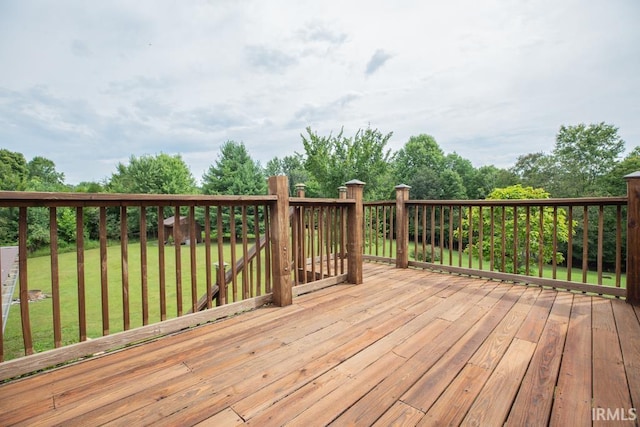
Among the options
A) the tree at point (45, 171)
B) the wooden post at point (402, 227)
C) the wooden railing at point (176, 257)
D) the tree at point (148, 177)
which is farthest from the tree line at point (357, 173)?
the wooden railing at point (176, 257)

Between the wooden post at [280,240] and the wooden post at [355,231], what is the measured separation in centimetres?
97

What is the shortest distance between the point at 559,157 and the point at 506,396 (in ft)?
84.9

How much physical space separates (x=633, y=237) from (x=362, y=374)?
9.06 ft

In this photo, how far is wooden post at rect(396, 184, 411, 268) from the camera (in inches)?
153

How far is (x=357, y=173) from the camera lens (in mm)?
17000

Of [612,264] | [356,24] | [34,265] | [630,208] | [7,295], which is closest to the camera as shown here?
[630,208]

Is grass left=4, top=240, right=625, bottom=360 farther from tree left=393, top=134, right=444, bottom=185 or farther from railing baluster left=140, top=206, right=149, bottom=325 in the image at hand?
tree left=393, top=134, right=444, bottom=185

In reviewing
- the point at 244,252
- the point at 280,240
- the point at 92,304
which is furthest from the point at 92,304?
the point at 280,240

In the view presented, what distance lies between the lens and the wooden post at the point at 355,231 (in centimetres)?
308

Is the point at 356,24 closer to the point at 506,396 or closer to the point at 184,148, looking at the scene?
the point at 506,396

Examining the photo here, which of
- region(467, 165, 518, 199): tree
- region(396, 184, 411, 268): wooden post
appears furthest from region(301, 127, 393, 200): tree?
region(396, 184, 411, 268): wooden post

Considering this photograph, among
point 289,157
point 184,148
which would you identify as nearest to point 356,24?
point 184,148

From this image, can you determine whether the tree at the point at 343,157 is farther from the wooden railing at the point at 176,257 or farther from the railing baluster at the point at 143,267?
the railing baluster at the point at 143,267

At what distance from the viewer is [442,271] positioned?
3.67 m
